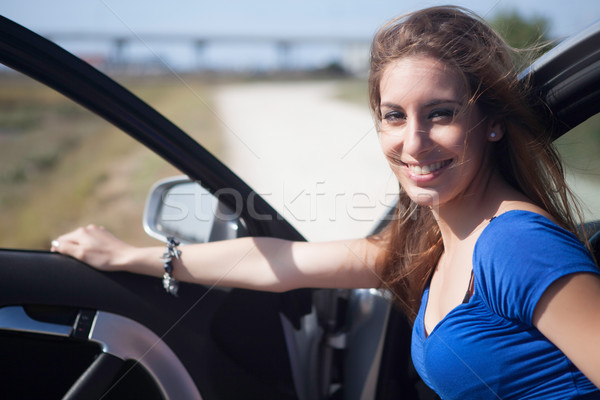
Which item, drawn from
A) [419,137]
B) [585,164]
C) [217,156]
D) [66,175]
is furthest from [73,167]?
[585,164]

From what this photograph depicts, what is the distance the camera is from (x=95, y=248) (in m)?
1.79

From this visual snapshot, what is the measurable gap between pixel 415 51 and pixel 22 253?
1.40 metres

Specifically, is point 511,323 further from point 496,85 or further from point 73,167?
point 73,167

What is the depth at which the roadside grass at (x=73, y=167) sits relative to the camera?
10.3 metres

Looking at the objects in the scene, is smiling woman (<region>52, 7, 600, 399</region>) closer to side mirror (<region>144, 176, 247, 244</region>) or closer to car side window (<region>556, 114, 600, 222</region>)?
car side window (<region>556, 114, 600, 222</region>)

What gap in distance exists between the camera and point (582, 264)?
4.02 feet

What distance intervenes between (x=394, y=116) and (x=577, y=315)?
2.48ft

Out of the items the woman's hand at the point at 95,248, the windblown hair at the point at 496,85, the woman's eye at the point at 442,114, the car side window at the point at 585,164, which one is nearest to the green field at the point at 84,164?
the car side window at the point at 585,164

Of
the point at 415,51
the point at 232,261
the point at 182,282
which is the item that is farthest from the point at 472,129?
the point at 182,282

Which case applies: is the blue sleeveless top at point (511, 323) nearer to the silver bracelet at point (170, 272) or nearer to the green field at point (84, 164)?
the green field at point (84, 164)

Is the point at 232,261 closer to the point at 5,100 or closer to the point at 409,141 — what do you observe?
the point at 409,141

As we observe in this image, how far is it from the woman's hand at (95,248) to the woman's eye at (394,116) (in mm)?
928

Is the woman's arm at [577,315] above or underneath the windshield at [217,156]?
underneath

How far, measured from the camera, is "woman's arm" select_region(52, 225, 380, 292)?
1.79 metres
